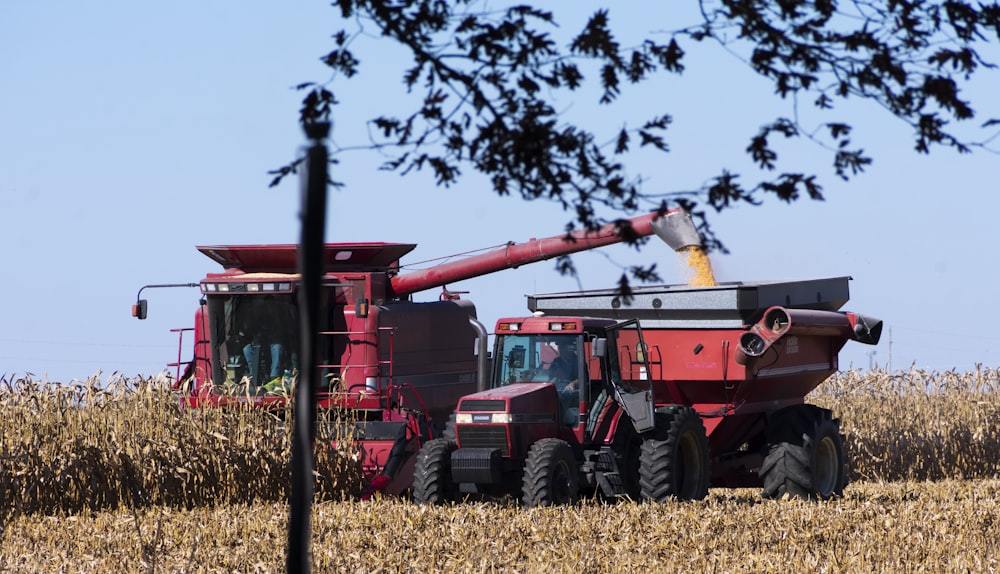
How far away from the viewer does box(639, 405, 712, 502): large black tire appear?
1167 centimetres

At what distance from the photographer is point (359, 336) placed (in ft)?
46.4

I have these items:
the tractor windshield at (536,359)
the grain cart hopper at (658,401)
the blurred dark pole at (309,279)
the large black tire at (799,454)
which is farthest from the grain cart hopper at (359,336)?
the blurred dark pole at (309,279)

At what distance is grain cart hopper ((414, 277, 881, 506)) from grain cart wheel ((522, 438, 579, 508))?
12 mm

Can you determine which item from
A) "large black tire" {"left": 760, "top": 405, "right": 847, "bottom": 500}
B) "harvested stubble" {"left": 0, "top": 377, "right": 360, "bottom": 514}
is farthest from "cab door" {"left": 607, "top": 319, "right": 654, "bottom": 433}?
"harvested stubble" {"left": 0, "top": 377, "right": 360, "bottom": 514}

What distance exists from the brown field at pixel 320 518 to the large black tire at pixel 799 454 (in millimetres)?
369

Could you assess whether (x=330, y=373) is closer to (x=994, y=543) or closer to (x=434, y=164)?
(x=994, y=543)

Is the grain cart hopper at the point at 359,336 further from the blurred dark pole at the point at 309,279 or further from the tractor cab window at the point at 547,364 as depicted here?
the blurred dark pole at the point at 309,279

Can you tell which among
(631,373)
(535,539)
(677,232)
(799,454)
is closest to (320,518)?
(535,539)

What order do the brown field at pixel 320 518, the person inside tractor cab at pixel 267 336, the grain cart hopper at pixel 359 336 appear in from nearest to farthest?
the brown field at pixel 320 518, the grain cart hopper at pixel 359 336, the person inside tractor cab at pixel 267 336

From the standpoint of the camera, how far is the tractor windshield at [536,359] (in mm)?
11727

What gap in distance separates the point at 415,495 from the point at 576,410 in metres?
1.62

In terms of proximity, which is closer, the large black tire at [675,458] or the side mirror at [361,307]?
the large black tire at [675,458]

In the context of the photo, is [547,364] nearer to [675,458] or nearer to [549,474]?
[549,474]

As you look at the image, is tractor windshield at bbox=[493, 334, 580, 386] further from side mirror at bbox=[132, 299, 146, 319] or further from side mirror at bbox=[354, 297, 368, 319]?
side mirror at bbox=[132, 299, 146, 319]
